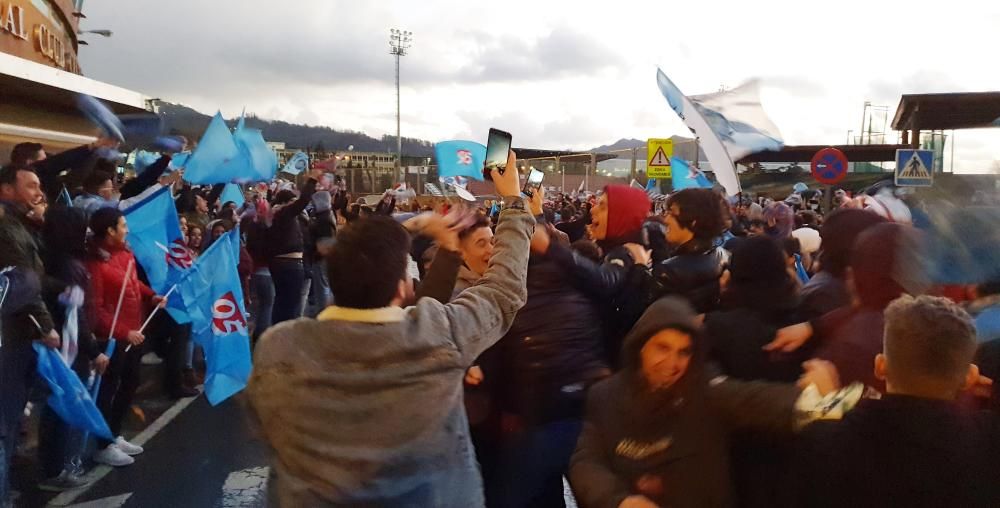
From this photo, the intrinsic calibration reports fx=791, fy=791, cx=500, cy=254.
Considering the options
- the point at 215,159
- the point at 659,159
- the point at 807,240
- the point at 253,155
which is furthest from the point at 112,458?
the point at 659,159

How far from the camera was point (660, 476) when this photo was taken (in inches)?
88.8

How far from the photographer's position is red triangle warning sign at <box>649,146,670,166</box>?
13.1 meters

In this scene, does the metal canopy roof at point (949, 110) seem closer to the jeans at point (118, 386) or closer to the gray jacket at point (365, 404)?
the jeans at point (118, 386)

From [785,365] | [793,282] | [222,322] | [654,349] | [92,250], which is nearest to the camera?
[654,349]

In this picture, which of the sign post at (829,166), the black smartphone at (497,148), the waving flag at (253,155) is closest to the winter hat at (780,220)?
the sign post at (829,166)

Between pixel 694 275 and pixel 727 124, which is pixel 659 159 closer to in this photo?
pixel 727 124

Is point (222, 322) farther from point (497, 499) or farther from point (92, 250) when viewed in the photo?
point (497, 499)

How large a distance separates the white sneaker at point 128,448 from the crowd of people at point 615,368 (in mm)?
1146

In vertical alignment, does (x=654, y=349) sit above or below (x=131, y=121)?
below

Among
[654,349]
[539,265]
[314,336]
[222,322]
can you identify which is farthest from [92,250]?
[654,349]

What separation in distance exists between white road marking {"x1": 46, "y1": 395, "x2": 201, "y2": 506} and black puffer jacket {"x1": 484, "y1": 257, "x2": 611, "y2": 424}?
2.98 metres

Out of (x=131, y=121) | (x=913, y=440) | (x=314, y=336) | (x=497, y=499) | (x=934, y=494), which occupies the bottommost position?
(x=497, y=499)

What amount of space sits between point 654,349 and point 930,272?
1.22m

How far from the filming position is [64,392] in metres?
4.61
